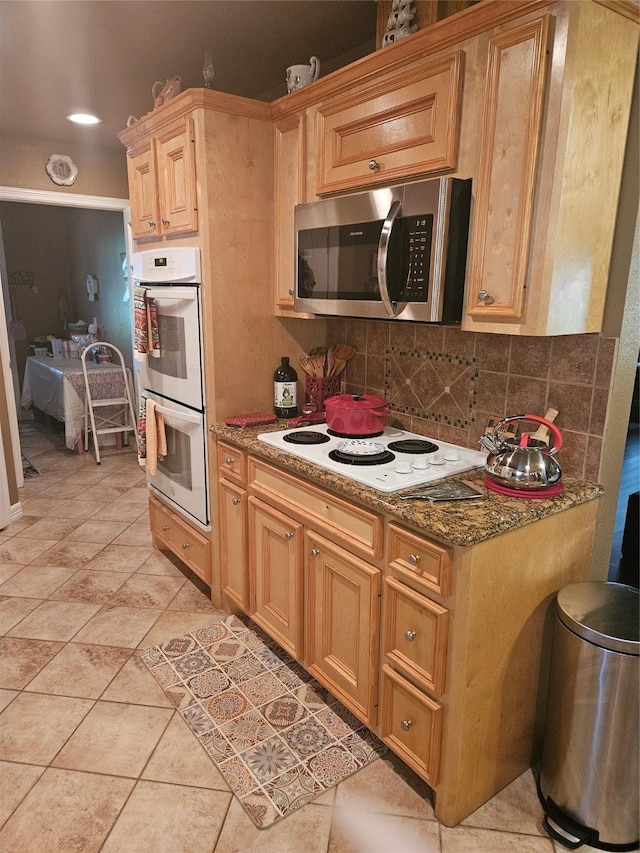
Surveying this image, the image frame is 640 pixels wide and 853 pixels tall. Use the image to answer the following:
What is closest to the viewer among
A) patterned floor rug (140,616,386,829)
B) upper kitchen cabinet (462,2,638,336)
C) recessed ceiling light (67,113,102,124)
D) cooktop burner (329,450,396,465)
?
upper kitchen cabinet (462,2,638,336)

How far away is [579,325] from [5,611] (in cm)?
271

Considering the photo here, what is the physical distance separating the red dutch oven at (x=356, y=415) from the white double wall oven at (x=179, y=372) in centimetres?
61

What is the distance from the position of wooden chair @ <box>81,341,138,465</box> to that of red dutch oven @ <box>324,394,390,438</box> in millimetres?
3319

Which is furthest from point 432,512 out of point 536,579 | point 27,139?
point 27,139

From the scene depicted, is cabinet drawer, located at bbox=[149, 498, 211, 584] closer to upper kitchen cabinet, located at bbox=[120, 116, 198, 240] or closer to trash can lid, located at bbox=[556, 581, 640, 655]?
upper kitchen cabinet, located at bbox=[120, 116, 198, 240]

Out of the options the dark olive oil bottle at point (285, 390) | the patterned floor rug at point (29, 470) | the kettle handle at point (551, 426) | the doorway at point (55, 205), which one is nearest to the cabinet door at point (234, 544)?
the dark olive oil bottle at point (285, 390)

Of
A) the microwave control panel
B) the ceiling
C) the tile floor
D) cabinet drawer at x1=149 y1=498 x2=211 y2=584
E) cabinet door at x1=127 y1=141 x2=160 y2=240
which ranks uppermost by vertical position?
the ceiling

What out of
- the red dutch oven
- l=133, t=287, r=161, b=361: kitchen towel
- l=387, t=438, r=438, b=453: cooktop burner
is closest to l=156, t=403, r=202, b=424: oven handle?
l=133, t=287, r=161, b=361: kitchen towel

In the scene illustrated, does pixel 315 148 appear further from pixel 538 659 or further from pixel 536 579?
pixel 538 659

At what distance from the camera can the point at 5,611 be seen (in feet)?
8.98

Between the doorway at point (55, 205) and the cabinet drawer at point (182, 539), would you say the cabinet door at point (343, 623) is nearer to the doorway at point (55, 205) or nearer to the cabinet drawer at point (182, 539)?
the cabinet drawer at point (182, 539)

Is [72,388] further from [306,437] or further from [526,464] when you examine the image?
[526,464]

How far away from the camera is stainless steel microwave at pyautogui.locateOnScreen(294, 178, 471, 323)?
169 centimetres

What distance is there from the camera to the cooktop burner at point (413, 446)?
2.11 m
